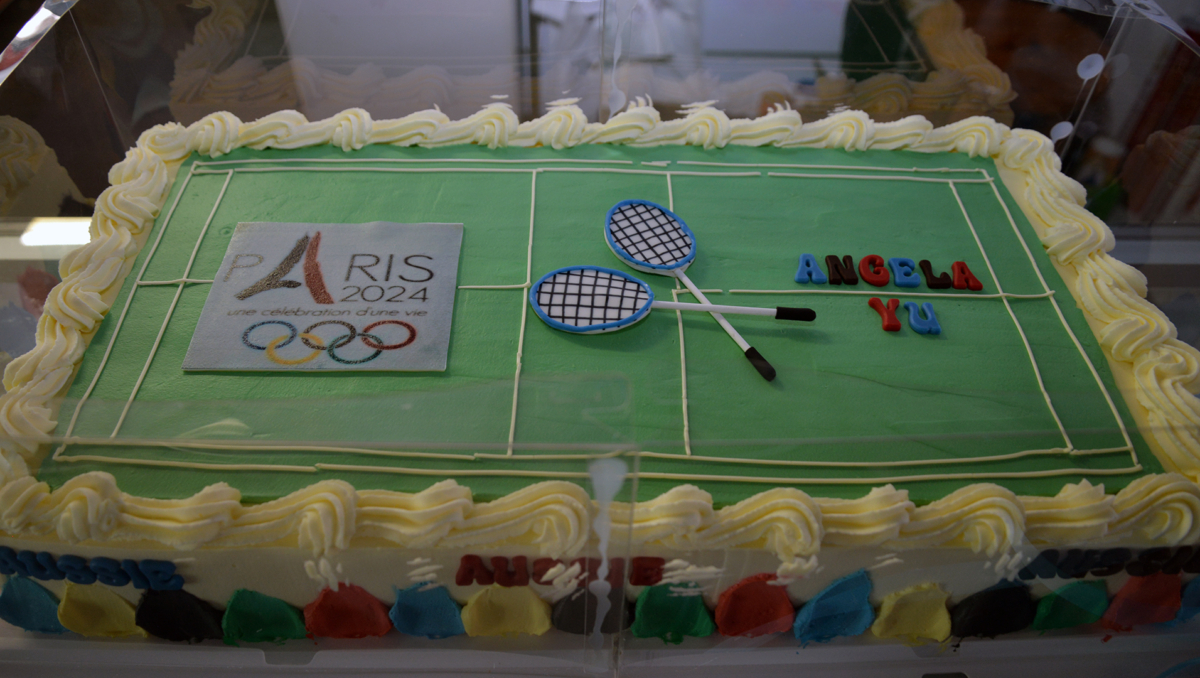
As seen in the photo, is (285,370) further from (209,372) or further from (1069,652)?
(1069,652)

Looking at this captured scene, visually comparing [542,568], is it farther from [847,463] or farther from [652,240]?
[652,240]

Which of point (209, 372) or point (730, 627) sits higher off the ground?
point (209, 372)

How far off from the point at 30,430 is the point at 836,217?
1.94 metres

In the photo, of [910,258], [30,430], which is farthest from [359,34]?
[910,258]

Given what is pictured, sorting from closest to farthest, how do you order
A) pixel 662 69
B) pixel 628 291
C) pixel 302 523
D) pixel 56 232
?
pixel 302 523
pixel 628 291
pixel 56 232
pixel 662 69

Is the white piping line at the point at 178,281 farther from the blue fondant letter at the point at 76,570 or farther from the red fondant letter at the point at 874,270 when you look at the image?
the red fondant letter at the point at 874,270

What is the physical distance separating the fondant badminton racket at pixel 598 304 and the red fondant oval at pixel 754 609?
62 cm

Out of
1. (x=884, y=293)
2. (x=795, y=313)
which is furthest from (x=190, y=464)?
(x=884, y=293)

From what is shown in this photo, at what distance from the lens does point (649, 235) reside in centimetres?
211

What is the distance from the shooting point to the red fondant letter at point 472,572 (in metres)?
1.55

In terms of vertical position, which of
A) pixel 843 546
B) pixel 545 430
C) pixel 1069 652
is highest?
pixel 545 430

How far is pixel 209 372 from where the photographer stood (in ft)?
5.84

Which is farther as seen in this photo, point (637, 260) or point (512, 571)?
point (637, 260)

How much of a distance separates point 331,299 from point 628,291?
2.29ft
